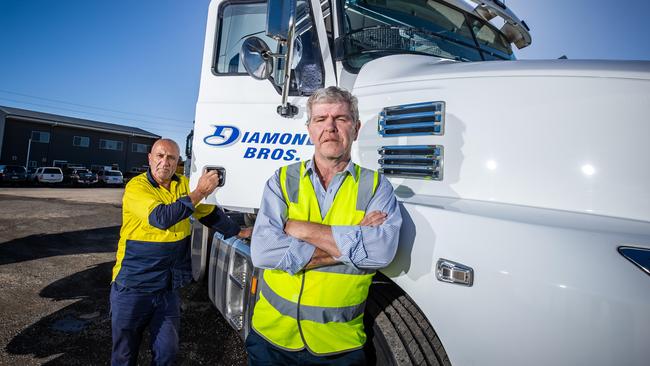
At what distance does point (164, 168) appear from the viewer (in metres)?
2.53

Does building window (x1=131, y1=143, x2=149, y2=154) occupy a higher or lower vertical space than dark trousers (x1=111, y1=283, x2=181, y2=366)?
higher

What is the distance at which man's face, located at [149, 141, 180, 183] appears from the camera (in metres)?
2.52

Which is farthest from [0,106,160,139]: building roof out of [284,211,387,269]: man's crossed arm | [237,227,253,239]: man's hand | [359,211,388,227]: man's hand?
[359,211,388,227]: man's hand

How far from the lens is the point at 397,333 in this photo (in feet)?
5.05

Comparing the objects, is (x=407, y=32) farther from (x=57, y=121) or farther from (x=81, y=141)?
(x=81, y=141)

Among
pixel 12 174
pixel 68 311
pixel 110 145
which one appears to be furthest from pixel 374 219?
pixel 110 145

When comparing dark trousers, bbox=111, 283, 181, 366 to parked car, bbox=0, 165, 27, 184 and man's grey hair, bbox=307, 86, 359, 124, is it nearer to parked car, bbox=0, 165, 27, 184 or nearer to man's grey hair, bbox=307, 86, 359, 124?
man's grey hair, bbox=307, 86, 359, 124

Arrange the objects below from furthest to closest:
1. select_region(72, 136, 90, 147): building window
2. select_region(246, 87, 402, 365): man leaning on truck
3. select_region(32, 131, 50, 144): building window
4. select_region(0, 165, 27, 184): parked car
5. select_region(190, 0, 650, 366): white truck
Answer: select_region(72, 136, 90, 147): building window → select_region(32, 131, 50, 144): building window → select_region(0, 165, 27, 184): parked car → select_region(246, 87, 402, 365): man leaning on truck → select_region(190, 0, 650, 366): white truck

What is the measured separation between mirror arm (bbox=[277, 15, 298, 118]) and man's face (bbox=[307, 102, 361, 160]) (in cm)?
47

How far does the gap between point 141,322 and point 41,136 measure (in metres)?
38.0

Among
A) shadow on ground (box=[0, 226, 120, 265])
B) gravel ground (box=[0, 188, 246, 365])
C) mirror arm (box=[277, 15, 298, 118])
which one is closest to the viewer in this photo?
mirror arm (box=[277, 15, 298, 118])

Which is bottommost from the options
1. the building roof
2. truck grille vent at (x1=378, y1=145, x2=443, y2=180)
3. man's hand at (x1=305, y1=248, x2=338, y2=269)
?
man's hand at (x1=305, y1=248, x2=338, y2=269)

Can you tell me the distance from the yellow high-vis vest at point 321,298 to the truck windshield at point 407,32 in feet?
3.56

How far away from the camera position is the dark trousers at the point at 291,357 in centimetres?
152
